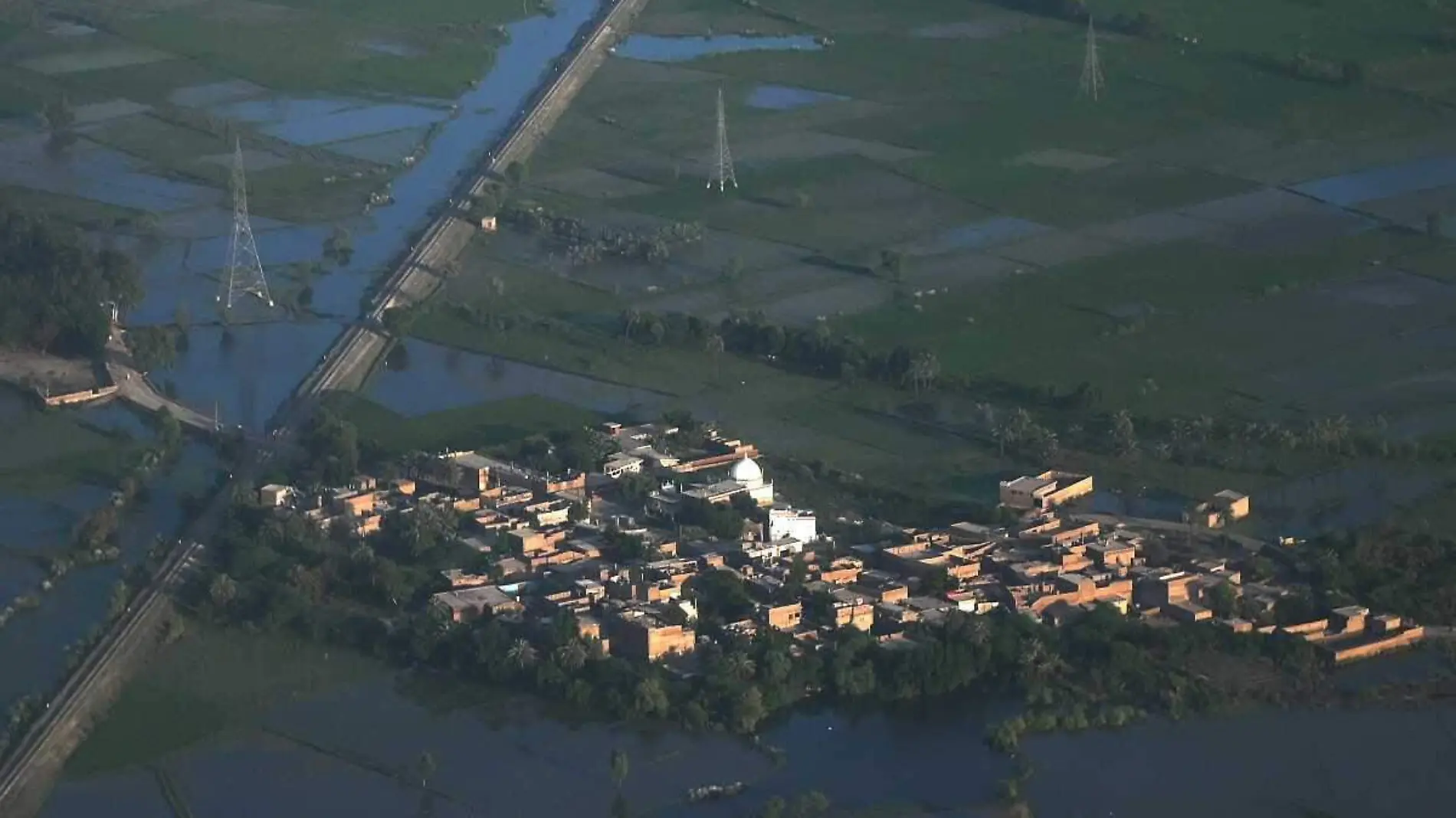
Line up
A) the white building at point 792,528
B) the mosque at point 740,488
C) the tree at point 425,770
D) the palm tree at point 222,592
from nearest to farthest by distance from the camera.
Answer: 1. the tree at point 425,770
2. the palm tree at point 222,592
3. the white building at point 792,528
4. the mosque at point 740,488

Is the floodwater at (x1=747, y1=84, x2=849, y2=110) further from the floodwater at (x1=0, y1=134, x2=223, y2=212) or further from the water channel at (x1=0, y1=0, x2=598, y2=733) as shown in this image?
the floodwater at (x1=0, y1=134, x2=223, y2=212)

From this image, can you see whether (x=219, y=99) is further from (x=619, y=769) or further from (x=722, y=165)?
(x=619, y=769)

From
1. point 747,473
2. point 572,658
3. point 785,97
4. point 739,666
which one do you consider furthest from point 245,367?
point 785,97

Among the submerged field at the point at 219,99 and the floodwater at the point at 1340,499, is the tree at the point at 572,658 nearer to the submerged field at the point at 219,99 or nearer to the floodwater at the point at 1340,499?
the floodwater at the point at 1340,499

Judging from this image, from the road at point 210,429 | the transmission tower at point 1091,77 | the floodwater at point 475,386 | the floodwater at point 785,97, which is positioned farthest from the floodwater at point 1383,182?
the floodwater at point 475,386

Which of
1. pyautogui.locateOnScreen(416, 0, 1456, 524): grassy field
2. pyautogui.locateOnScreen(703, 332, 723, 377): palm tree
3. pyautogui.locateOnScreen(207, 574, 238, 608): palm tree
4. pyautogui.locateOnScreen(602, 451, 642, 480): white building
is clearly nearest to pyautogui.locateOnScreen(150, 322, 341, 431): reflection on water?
pyautogui.locateOnScreen(416, 0, 1456, 524): grassy field
